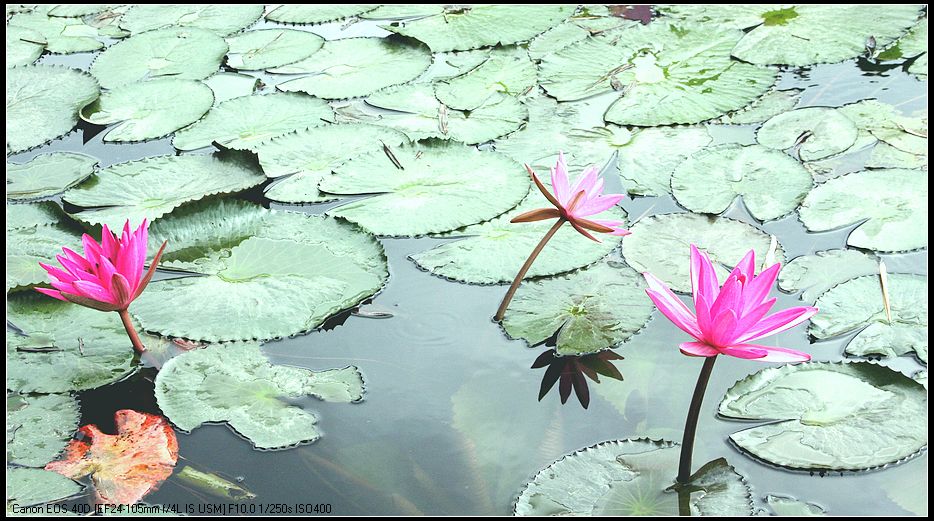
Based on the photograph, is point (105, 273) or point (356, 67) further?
point (356, 67)

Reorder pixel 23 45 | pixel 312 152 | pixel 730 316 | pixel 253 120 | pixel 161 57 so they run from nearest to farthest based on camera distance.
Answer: pixel 730 316, pixel 312 152, pixel 253 120, pixel 161 57, pixel 23 45

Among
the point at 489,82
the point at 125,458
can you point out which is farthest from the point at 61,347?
the point at 489,82

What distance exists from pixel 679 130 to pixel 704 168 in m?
0.31

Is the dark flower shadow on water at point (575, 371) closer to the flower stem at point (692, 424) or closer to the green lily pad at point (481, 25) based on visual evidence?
the flower stem at point (692, 424)

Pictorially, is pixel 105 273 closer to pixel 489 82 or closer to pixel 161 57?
pixel 489 82

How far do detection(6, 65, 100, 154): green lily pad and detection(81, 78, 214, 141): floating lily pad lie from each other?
82mm

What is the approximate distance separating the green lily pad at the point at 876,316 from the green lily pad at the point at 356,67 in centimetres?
189

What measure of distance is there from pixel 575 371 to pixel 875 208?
109cm

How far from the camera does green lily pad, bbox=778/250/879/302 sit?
2066 mm

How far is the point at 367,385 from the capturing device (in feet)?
6.27

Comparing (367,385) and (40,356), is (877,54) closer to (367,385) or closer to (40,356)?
(367,385)

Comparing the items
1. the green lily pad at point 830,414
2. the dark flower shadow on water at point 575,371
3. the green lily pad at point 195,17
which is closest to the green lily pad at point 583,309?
the dark flower shadow on water at point 575,371

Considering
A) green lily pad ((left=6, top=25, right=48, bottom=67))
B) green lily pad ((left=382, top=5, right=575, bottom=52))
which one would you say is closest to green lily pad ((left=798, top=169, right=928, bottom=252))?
green lily pad ((left=382, top=5, right=575, bottom=52))

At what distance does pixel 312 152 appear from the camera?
9.12 feet
